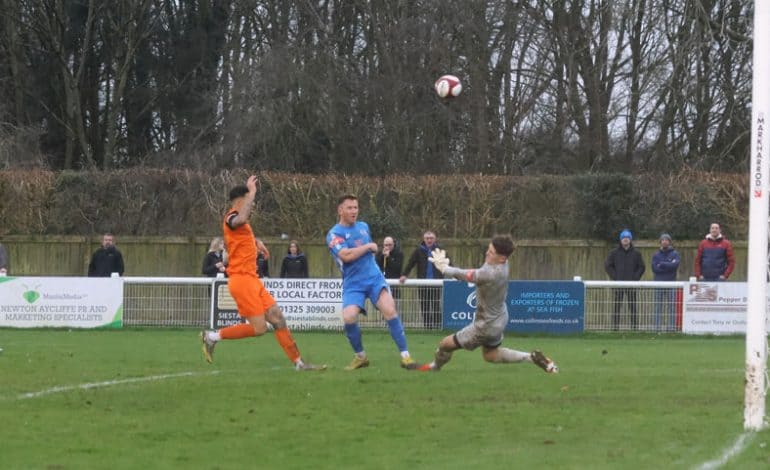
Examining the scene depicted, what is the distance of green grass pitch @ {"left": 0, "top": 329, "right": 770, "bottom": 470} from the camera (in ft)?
26.8

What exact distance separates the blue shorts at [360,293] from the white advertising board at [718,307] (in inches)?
402

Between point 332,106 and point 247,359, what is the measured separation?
20335 millimetres

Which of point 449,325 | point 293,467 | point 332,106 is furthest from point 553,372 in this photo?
point 332,106

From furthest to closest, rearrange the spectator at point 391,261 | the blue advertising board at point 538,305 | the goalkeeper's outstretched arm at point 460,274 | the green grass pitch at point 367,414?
the spectator at point 391,261 → the blue advertising board at point 538,305 → the goalkeeper's outstretched arm at point 460,274 → the green grass pitch at point 367,414

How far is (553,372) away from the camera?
43.4ft

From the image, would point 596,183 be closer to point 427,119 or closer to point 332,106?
point 427,119

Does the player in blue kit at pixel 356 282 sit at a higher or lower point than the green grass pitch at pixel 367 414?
higher

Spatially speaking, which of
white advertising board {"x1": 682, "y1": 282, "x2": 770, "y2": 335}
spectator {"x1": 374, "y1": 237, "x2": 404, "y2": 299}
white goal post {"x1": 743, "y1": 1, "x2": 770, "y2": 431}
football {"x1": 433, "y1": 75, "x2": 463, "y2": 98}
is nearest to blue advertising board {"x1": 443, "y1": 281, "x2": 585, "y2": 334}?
spectator {"x1": 374, "y1": 237, "x2": 404, "y2": 299}

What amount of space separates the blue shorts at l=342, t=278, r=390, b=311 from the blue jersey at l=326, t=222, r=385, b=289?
0.11ft

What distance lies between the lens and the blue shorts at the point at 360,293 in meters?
14.0

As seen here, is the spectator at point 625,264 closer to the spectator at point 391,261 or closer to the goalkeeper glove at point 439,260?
the spectator at point 391,261

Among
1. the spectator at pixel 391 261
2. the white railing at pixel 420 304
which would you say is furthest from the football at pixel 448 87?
the spectator at pixel 391 261

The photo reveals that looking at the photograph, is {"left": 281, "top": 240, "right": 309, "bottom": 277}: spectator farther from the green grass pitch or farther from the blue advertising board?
the green grass pitch

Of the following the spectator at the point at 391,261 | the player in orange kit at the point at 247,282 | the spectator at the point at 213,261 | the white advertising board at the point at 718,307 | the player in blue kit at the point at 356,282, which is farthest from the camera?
the spectator at the point at 213,261
